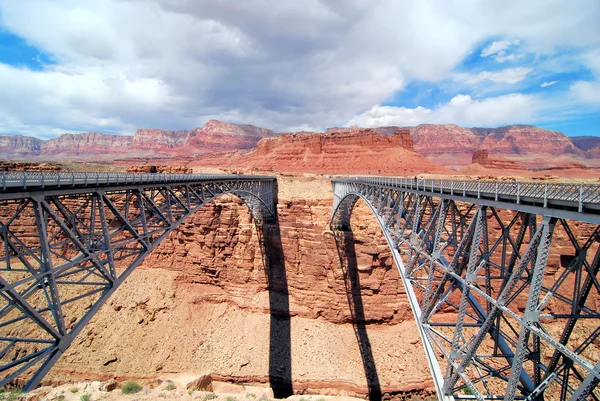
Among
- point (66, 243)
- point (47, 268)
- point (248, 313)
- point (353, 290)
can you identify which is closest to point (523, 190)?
point (47, 268)

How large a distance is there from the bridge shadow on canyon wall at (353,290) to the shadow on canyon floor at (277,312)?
21.0 feet

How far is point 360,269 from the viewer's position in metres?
30.6

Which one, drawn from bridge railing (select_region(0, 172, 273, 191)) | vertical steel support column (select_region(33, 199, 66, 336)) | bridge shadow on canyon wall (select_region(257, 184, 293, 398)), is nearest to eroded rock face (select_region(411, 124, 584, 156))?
bridge shadow on canyon wall (select_region(257, 184, 293, 398))

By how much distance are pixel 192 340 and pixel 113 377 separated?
6.39 m

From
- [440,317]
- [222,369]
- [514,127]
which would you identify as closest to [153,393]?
[222,369]

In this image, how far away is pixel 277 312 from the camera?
31297mm

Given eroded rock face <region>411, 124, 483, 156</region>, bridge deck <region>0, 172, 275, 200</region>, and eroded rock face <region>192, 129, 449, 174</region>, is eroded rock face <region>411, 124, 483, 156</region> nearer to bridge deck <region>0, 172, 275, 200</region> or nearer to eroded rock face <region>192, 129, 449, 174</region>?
eroded rock face <region>192, 129, 449, 174</region>

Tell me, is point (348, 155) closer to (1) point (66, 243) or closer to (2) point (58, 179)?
(1) point (66, 243)

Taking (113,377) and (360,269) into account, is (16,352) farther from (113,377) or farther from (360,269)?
(360,269)

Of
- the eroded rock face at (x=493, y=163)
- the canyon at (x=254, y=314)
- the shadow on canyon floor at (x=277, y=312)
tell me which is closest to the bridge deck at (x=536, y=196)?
the canyon at (x=254, y=314)

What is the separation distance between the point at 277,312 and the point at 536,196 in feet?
89.1

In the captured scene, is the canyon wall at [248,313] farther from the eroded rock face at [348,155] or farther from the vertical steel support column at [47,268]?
the eroded rock face at [348,155]

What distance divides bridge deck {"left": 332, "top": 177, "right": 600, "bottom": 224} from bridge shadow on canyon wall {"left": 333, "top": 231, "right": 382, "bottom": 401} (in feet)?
63.2

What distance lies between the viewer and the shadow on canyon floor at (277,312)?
84.3 ft
